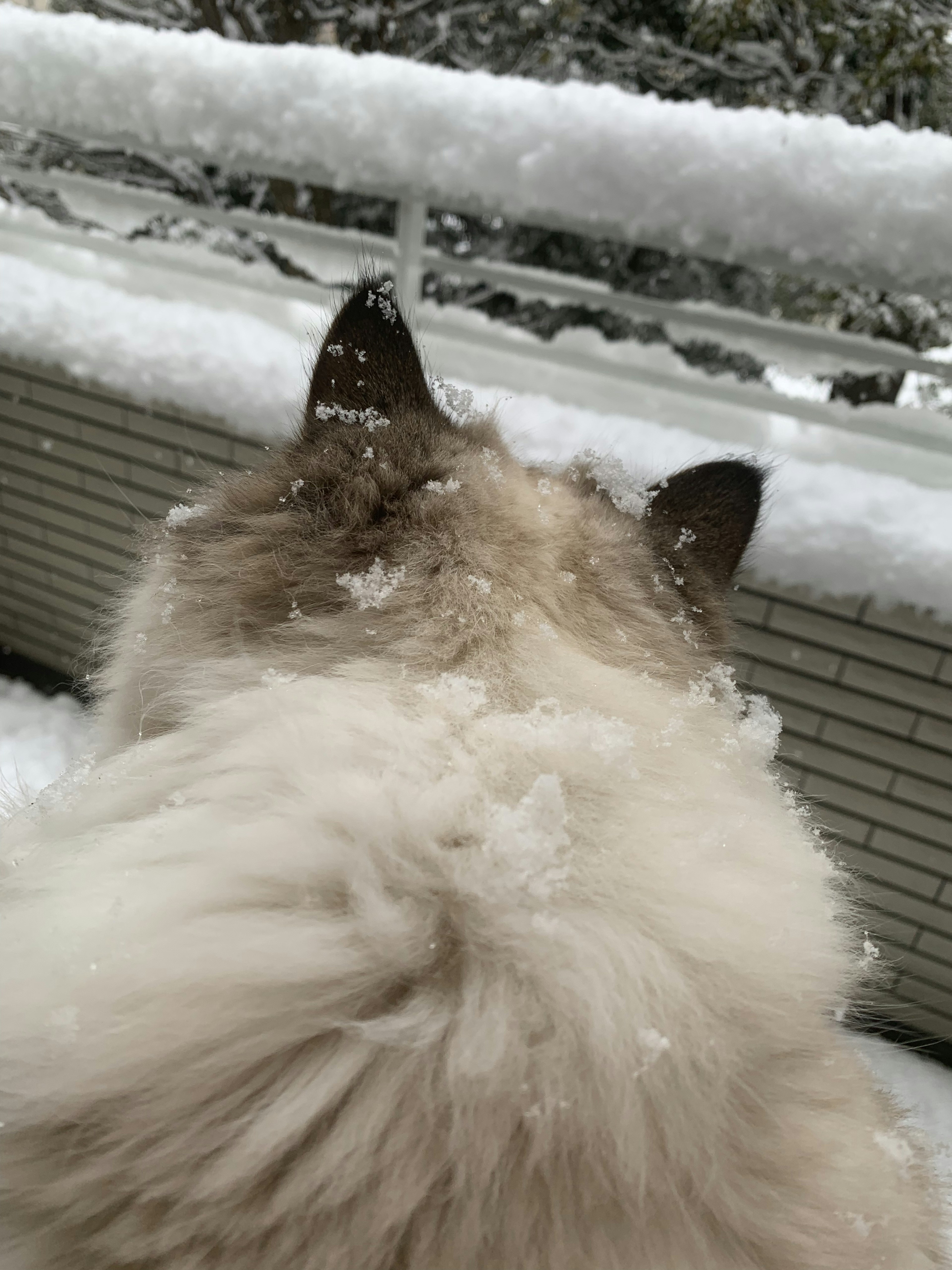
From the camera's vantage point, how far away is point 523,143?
180cm

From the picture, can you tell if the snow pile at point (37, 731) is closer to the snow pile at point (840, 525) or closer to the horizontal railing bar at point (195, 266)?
the horizontal railing bar at point (195, 266)

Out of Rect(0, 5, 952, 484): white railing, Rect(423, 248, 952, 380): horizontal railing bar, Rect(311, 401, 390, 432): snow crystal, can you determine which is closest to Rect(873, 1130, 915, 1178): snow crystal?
Rect(311, 401, 390, 432): snow crystal

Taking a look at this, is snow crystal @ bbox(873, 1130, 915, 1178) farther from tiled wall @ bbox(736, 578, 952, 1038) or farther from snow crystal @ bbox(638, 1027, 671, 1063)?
tiled wall @ bbox(736, 578, 952, 1038)

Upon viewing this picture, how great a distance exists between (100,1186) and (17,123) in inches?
127

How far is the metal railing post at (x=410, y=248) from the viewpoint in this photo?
218 cm

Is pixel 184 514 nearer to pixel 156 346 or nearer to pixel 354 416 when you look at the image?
pixel 354 416

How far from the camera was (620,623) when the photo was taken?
0.79 meters

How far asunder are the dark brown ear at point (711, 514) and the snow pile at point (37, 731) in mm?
2402

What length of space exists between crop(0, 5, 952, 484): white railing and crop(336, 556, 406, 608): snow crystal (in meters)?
0.80

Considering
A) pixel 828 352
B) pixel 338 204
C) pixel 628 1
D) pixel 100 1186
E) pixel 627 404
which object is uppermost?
pixel 628 1

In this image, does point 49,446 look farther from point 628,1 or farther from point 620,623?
point 628,1

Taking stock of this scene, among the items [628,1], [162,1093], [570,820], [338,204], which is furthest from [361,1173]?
[628,1]

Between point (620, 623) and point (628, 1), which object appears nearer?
point (620, 623)

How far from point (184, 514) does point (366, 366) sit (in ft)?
0.97
